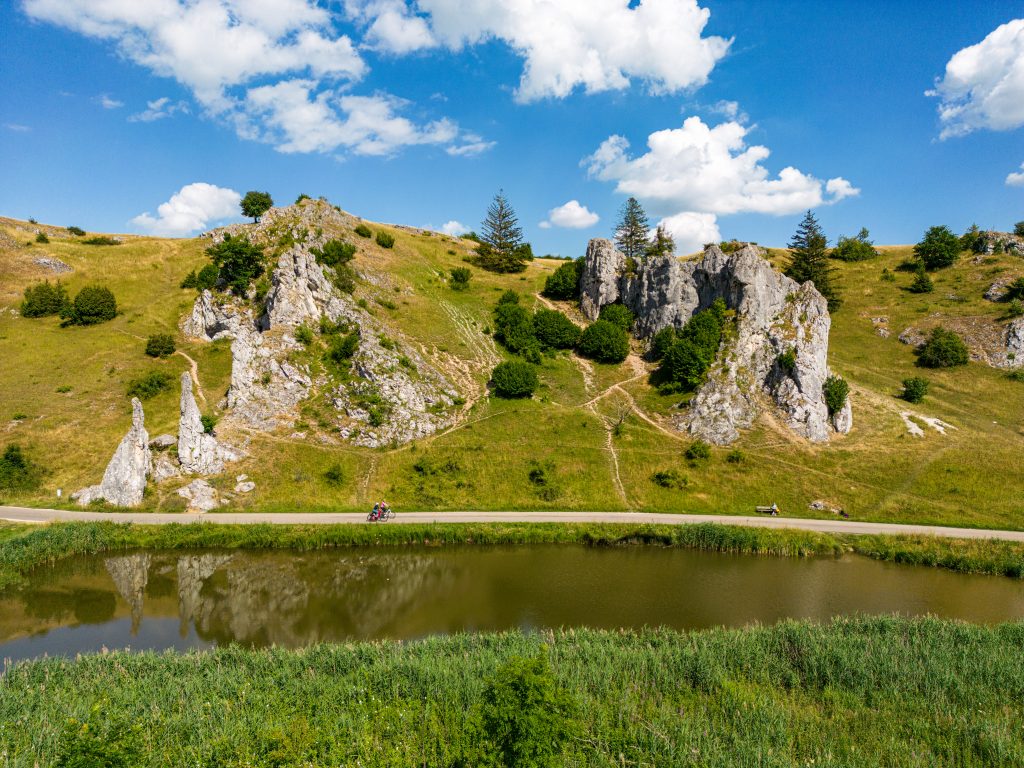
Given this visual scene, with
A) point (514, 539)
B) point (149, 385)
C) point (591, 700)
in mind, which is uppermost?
point (149, 385)

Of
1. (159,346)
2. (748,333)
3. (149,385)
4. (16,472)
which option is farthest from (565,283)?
(16,472)

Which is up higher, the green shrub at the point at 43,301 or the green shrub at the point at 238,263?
the green shrub at the point at 238,263

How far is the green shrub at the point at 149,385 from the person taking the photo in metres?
52.5

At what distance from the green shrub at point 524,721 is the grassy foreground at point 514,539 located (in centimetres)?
2396

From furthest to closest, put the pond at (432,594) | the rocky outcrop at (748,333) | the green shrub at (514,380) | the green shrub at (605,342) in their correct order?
the green shrub at (605,342) → the green shrub at (514,380) → the rocky outcrop at (748,333) → the pond at (432,594)

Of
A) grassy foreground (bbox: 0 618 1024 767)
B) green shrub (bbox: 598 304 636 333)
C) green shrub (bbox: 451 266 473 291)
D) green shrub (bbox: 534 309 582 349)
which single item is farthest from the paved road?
green shrub (bbox: 451 266 473 291)

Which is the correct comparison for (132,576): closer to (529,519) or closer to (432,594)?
(432,594)

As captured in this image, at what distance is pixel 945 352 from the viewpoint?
67.1 meters

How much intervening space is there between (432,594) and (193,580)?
1504 centimetres

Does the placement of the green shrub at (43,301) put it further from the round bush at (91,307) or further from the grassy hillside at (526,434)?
the round bush at (91,307)

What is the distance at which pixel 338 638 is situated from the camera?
23344 millimetres

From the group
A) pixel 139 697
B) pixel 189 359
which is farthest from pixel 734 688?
pixel 189 359

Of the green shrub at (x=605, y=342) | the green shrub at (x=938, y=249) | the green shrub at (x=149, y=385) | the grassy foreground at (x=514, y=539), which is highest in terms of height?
the green shrub at (x=938, y=249)

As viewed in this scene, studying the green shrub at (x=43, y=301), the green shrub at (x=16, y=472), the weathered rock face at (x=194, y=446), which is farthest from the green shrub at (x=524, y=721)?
the green shrub at (x=43, y=301)
